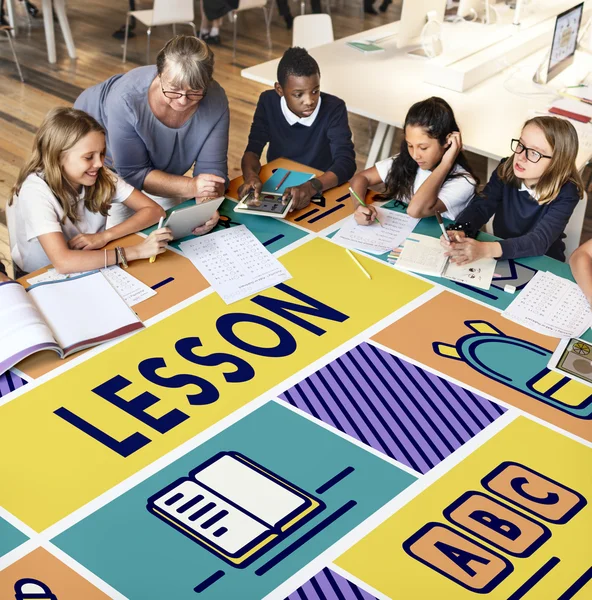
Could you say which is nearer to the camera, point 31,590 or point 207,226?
point 31,590

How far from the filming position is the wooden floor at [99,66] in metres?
5.20

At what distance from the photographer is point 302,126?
3553mm

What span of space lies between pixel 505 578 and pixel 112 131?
2137 mm

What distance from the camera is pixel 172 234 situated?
2701mm

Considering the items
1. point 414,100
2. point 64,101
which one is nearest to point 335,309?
point 414,100

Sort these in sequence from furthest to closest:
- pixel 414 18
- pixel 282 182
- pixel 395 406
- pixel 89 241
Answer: pixel 414 18 < pixel 282 182 < pixel 89 241 < pixel 395 406

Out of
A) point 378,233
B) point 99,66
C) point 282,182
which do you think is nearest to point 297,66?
point 282,182

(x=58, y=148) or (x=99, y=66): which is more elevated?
(x=58, y=148)

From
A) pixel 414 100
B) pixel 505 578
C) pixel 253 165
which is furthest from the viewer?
pixel 414 100

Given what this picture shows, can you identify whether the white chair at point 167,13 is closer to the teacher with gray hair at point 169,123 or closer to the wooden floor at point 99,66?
the wooden floor at point 99,66

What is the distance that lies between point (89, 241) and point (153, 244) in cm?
22

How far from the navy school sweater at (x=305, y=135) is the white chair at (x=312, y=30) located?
1.65m

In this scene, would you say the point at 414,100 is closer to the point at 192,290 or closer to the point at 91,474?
the point at 192,290

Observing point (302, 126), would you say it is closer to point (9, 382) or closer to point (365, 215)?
point (365, 215)
